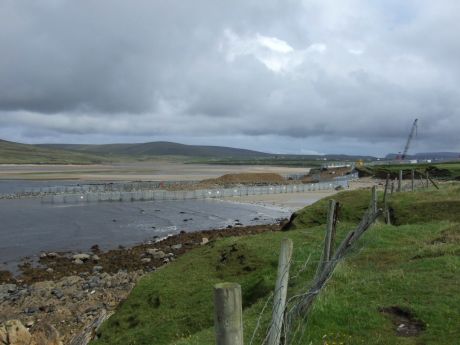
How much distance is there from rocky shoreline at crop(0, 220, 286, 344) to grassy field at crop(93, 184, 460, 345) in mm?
2898

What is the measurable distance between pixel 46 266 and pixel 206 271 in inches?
692

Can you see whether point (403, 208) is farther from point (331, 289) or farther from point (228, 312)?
point (228, 312)

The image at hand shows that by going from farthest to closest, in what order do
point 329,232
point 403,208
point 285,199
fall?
point 285,199 → point 403,208 → point 329,232

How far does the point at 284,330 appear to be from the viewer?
24.9 ft

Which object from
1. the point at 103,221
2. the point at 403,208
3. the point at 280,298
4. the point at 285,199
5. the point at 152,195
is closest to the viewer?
the point at 280,298

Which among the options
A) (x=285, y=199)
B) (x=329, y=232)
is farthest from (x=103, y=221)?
(x=329, y=232)

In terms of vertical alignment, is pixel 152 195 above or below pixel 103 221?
above

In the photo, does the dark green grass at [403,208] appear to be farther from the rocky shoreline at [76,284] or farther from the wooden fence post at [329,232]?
the wooden fence post at [329,232]

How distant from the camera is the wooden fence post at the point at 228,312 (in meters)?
4.65

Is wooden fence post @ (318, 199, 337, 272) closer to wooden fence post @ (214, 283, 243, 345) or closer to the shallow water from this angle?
wooden fence post @ (214, 283, 243, 345)

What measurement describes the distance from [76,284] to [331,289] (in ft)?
58.4

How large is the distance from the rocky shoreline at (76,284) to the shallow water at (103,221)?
375 centimetres

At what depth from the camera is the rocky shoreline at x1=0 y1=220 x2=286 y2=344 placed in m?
19.4

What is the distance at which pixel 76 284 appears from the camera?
2538cm
